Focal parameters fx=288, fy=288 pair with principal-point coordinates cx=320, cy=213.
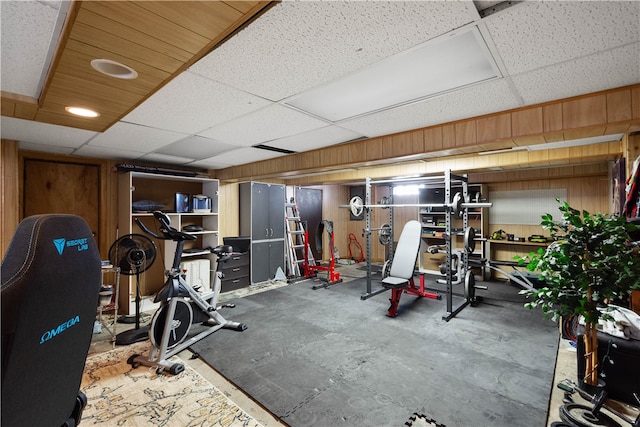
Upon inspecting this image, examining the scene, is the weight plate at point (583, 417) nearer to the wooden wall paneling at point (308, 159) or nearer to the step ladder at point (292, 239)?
the wooden wall paneling at point (308, 159)

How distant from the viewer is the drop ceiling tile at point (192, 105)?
1.76m

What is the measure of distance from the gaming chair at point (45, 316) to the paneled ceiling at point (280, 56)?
79cm

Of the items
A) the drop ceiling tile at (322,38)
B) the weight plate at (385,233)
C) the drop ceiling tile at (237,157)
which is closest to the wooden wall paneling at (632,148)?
the drop ceiling tile at (322,38)

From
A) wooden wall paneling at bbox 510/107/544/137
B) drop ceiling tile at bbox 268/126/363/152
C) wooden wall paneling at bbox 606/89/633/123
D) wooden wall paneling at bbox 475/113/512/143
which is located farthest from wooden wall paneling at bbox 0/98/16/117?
wooden wall paneling at bbox 606/89/633/123

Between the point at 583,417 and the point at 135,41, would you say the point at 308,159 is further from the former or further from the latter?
the point at 583,417

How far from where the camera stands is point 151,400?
2.15m

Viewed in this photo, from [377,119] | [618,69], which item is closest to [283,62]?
[377,119]

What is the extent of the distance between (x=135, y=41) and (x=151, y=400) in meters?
2.37

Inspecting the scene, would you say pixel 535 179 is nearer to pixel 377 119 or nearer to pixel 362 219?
pixel 362 219

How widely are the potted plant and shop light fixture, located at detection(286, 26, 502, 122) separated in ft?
3.90

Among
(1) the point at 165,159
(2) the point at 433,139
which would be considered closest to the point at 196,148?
(1) the point at 165,159

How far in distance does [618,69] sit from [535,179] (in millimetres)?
4886

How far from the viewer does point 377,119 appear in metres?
2.45

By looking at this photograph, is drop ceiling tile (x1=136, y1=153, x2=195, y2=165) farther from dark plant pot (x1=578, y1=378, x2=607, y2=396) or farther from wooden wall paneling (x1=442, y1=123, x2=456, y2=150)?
dark plant pot (x1=578, y1=378, x2=607, y2=396)
